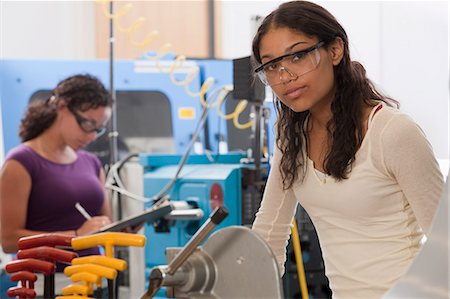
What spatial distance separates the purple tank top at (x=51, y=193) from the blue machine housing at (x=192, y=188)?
0.89ft

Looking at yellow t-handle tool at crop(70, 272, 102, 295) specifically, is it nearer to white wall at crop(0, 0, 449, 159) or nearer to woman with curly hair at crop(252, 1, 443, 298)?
woman with curly hair at crop(252, 1, 443, 298)

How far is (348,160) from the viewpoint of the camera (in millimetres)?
1418

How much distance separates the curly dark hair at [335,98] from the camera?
4.68ft

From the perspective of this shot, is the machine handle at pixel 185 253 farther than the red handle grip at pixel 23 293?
No

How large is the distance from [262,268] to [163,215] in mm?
1494

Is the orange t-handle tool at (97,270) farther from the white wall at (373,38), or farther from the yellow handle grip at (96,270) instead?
the white wall at (373,38)

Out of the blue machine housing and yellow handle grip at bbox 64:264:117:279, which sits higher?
yellow handle grip at bbox 64:264:117:279

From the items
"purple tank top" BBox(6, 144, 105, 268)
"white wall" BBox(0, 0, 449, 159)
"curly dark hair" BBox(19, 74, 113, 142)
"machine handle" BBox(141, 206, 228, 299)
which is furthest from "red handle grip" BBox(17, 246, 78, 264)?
"white wall" BBox(0, 0, 449, 159)

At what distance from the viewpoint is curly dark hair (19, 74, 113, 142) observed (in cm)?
263

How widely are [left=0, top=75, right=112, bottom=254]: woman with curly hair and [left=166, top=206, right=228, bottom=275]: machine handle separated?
1439mm

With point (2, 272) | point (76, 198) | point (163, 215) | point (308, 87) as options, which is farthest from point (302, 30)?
point (2, 272)

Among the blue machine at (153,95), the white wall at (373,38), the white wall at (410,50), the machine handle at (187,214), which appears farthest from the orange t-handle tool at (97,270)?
the blue machine at (153,95)

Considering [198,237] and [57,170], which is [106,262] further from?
[57,170]

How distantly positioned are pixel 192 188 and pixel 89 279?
54.1 inches
